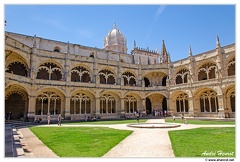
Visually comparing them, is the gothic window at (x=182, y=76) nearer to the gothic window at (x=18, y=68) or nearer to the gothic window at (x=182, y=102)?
the gothic window at (x=182, y=102)

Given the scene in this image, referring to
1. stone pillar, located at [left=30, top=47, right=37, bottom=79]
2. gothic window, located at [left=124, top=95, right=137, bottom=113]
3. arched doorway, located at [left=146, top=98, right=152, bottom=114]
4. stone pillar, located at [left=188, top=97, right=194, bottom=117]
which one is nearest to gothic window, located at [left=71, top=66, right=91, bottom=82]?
stone pillar, located at [left=30, top=47, right=37, bottom=79]

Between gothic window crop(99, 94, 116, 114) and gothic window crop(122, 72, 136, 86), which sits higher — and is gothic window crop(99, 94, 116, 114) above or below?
below

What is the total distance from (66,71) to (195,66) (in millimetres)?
23375

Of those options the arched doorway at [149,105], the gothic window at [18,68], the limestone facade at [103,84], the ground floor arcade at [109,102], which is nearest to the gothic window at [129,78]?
the limestone facade at [103,84]

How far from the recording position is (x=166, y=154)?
7.74m

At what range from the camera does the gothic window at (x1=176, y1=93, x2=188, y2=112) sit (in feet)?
116

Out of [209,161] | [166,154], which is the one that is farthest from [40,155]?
[209,161]

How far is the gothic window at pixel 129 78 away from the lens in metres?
39.3

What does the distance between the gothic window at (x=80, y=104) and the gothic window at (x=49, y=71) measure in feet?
17.2

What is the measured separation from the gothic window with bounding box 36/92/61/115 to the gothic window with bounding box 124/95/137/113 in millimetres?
13712

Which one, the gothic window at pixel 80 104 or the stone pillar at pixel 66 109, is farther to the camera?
the gothic window at pixel 80 104

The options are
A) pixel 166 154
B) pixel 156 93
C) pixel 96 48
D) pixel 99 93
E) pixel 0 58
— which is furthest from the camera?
pixel 96 48

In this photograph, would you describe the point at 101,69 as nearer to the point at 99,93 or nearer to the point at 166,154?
the point at 99,93

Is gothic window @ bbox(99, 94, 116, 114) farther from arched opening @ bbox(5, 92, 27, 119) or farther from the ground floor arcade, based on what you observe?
arched opening @ bbox(5, 92, 27, 119)
